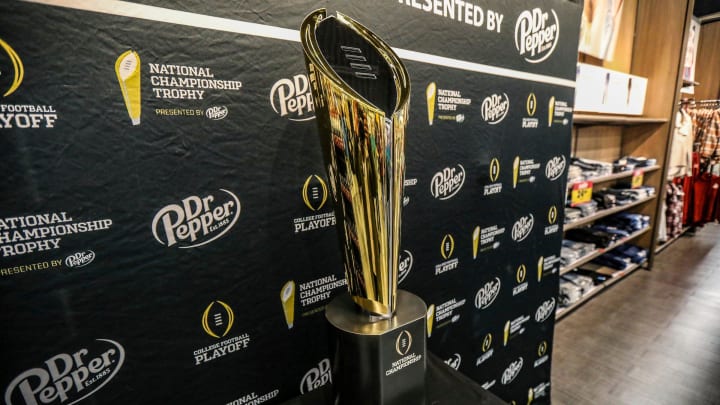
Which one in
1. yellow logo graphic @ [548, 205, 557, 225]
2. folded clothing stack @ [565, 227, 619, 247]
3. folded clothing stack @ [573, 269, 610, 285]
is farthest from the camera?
folded clothing stack @ [573, 269, 610, 285]

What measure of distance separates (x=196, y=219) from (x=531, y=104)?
1.31 metres

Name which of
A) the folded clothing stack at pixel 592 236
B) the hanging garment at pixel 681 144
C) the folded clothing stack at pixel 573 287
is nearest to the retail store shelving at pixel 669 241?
the hanging garment at pixel 681 144

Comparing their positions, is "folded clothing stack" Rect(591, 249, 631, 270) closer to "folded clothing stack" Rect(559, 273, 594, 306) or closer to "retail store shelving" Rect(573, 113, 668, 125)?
"folded clothing stack" Rect(559, 273, 594, 306)

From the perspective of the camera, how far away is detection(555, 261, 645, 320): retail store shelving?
259cm

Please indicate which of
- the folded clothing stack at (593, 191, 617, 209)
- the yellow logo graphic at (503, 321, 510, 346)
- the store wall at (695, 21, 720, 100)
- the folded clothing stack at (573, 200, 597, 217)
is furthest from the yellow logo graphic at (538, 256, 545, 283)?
the store wall at (695, 21, 720, 100)

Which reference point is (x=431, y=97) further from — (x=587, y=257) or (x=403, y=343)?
(x=587, y=257)

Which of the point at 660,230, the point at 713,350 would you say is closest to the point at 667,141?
the point at 660,230

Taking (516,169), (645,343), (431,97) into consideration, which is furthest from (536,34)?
(645,343)

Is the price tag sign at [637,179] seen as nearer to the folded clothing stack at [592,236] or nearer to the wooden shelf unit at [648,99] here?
the wooden shelf unit at [648,99]

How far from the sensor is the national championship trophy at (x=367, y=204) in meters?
0.45

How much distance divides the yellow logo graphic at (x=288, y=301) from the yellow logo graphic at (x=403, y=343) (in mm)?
364

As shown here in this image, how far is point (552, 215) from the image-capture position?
5.20 feet

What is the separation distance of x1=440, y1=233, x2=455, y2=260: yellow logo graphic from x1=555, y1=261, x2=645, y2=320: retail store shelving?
1773 millimetres

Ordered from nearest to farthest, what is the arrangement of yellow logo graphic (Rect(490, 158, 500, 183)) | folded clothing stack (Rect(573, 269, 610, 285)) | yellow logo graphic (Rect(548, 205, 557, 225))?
→ yellow logo graphic (Rect(490, 158, 500, 183))
yellow logo graphic (Rect(548, 205, 557, 225))
folded clothing stack (Rect(573, 269, 610, 285))
